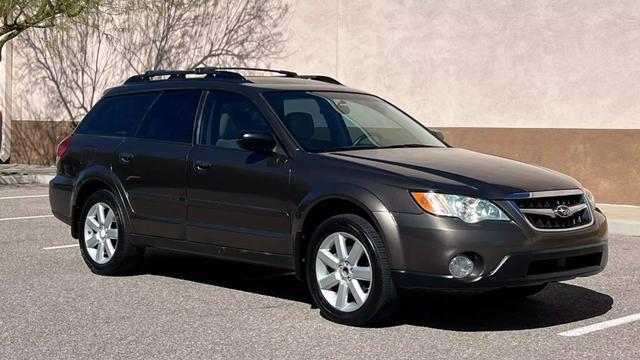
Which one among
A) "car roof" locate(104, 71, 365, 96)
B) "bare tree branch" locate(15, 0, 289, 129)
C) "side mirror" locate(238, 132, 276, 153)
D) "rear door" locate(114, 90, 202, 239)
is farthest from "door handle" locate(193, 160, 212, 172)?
"bare tree branch" locate(15, 0, 289, 129)

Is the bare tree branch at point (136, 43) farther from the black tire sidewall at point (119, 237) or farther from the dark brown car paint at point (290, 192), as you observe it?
the dark brown car paint at point (290, 192)

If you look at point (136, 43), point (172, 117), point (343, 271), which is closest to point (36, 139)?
point (136, 43)

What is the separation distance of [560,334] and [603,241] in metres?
0.81

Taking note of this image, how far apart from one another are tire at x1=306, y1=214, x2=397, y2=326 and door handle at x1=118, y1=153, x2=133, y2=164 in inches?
88.2

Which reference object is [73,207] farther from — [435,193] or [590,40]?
[590,40]

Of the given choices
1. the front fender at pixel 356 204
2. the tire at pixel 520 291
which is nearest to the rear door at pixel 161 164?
the front fender at pixel 356 204

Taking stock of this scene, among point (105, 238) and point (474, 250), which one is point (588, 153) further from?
point (474, 250)

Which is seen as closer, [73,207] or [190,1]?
[73,207]

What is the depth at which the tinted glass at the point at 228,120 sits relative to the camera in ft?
26.3

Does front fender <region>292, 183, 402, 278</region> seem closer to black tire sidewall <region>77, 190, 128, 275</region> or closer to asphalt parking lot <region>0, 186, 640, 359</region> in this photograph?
asphalt parking lot <region>0, 186, 640, 359</region>

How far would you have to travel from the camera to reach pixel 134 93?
9281mm

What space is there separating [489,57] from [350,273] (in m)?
10.6

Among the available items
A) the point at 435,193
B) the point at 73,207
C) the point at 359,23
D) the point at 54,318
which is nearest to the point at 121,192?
the point at 73,207

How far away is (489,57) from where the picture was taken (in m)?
17.0
